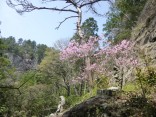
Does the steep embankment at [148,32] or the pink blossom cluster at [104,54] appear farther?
the pink blossom cluster at [104,54]

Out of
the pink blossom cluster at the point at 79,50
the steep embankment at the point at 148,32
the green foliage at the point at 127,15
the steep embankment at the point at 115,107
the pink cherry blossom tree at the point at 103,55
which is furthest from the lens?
the green foliage at the point at 127,15

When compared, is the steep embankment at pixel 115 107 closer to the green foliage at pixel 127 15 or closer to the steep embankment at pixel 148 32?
the steep embankment at pixel 148 32

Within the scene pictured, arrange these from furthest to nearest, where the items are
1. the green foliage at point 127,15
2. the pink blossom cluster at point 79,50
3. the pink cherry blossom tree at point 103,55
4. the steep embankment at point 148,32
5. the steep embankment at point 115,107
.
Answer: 1. the green foliage at point 127,15
2. the pink blossom cluster at point 79,50
3. the pink cherry blossom tree at point 103,55
4. the steep embankment at point 148,32
5. the steep embankment at point 115,107

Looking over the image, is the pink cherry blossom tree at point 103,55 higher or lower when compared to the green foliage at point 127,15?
lower

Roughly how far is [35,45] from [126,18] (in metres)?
107

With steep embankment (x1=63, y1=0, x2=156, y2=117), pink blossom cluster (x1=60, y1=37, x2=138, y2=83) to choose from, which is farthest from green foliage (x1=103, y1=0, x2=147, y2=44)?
steep embankment (x1=63, y1=0, x2=156, y2=117)

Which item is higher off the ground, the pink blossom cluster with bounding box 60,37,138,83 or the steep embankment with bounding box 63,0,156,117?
the pink blossom cluster with bounding box 60,37,138,83

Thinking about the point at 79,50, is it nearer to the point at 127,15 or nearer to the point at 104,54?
the point at 104,54

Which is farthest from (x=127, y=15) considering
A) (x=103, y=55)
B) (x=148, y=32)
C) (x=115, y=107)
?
(x=115, y=107)

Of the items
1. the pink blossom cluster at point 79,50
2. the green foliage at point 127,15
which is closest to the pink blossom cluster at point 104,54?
the pink blossom cluster at point 79,50

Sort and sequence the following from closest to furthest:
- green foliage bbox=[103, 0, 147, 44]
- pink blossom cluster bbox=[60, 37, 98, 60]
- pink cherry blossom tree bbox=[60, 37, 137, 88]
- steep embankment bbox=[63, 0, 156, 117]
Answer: steep embankment bbox=[63, 0, 156, 117] < pink cherry blossom tree bbox=[60, 37, 137, 88] < pink blossom cluster bbox=[60, 37, 98, 60] < green foliage bbox=[103, 0, 147, 44]

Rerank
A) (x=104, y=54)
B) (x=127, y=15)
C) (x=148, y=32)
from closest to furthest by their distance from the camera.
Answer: (x=148, y=32) < (x=104, y=54) < (x=127, y=15)

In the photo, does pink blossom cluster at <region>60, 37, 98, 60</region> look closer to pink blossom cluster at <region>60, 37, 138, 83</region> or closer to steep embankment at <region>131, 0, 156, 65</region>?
pink blossom cluster at <region>60, 37, 138, 83</region>

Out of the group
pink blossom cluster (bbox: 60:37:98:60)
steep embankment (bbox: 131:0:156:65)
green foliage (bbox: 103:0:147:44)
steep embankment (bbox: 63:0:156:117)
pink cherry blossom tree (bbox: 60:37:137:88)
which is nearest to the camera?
steep embankment (bbox: 63:0:156:117)
